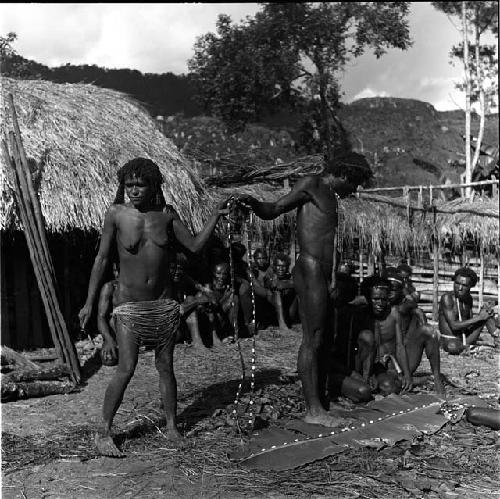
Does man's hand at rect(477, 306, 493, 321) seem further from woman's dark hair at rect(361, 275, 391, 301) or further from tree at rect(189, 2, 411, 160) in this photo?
tree at rect(189, 2, 411, 160)

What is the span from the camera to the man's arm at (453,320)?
8109 mm

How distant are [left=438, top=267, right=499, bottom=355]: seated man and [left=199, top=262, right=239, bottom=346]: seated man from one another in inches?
109

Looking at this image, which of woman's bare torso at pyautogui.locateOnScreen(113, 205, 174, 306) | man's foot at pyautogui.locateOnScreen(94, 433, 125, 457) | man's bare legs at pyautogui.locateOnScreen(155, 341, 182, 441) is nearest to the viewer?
man's foot at pyautogui.locateOnScreen(94, 433, 125, 457)

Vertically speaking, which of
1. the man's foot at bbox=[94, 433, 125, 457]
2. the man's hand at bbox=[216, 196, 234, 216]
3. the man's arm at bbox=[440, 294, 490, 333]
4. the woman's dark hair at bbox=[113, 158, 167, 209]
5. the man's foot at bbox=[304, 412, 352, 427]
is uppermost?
the woman's dark hair at bbox=[113, 158, 167, 209]

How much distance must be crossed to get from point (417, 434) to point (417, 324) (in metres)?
1.48

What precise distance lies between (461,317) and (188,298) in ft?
12.0

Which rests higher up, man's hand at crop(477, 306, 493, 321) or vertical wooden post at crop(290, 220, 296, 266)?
vertical wooden post at crop(290, 220, 296, 266)

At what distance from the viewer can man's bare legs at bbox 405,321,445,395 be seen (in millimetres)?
5383

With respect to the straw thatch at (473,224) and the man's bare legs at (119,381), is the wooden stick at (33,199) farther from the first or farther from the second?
the straw thatch at (473,224)

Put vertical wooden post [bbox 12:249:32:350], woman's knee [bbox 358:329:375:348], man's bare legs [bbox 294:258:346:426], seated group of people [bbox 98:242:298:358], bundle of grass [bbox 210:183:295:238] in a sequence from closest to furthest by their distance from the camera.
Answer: man's bare legs [bbox 294:258:346:426] < woman's knee [bbox 358:329:375:348] < seated group of people [bbox 98:242:298:358] < vertical wooden post [bbox 12:249:32:350] < bundle of grass [bbox 210:183:295:238]

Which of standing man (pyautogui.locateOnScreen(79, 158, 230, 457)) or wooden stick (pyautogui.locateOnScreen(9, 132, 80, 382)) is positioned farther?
wooden stick (pyautogui.locateOnScreen(9, 132, 80, 382))

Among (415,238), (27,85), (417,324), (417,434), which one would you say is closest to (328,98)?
(415,238)

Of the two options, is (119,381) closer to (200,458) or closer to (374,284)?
(200,458)

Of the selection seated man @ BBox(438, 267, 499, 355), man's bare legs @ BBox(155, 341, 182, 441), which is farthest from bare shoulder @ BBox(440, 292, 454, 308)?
man's bare legs @ BBox(155, 341, 182, 441)
